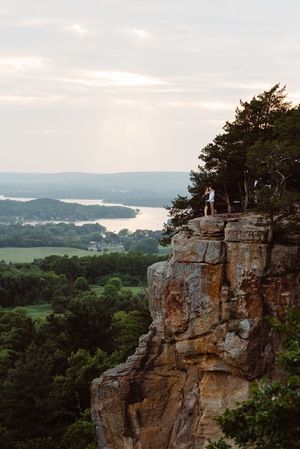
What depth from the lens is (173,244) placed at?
75.3 ft

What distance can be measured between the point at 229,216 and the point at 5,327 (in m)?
39.9

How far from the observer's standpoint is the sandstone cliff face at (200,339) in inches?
837

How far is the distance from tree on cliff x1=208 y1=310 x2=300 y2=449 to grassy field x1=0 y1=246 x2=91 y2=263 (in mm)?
146024

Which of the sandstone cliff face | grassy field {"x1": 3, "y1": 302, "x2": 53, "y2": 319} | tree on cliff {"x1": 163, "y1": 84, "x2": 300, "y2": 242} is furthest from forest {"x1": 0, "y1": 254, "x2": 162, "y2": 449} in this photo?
grassy field {"x1": 3, "y1": 302, "x2": 53, "y2": 319}

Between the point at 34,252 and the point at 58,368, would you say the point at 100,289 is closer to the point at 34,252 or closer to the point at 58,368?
the point at 58,368

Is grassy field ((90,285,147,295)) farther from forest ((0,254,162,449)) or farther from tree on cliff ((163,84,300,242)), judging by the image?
tree on cliff ((163,84,300,242))

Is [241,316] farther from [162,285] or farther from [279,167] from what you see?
[279,167]

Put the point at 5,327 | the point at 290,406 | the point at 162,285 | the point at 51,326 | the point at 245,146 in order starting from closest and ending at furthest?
the point at 290,406, the point at 162,285, the point at 245,146, the point at 51,326, the point at 5,327

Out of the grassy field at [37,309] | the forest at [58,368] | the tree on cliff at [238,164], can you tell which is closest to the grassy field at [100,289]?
the grassy field at [37,309]

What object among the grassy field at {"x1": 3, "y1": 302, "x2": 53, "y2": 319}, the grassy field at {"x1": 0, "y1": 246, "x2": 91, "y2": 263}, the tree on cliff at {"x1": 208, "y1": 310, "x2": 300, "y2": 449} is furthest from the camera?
the grassy field at {"x1": 0, "y1": 246, "x2": 91, "y2": 263}

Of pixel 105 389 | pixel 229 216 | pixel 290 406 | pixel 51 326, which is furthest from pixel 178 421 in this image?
pixel 51 326

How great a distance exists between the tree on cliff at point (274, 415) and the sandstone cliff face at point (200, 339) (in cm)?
749

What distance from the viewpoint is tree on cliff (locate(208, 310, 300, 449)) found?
41.4 feet

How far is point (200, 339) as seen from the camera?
72.4 feet
